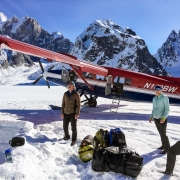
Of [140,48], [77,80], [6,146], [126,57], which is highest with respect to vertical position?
[140,48]

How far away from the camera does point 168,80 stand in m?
12.1

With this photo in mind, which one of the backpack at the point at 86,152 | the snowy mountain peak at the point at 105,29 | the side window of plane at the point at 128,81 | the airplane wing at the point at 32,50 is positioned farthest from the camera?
the snowy mountain peak at the point at 105,29

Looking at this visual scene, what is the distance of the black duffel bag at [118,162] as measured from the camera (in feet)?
12.0

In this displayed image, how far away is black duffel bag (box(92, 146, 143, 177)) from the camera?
12.0 feet

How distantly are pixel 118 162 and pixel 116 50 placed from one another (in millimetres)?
142117

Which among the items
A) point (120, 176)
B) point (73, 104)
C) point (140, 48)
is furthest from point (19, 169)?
point (140, 48)

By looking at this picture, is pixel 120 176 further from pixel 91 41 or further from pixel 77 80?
pixel 91 41

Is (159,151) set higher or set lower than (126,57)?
lower

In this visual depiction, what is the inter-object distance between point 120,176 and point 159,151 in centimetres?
201

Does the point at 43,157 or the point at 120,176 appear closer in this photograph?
the point at 120,176

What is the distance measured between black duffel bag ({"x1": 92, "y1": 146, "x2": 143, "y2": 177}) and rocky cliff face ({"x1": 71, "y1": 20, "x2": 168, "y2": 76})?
431 ft

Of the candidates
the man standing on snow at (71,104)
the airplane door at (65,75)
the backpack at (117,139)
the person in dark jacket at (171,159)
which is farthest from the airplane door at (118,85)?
the person in dark jacket at (171,159)

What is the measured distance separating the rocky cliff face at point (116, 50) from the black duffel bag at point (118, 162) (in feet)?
431

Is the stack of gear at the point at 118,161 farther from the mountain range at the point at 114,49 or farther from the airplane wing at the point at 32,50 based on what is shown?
the mountain range at the point at 114,49
